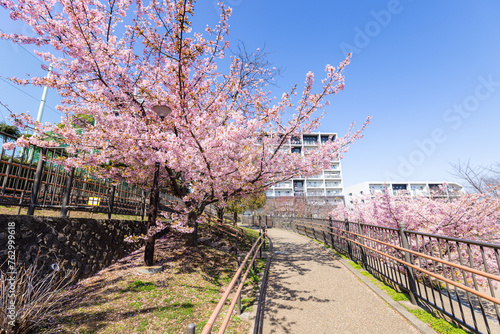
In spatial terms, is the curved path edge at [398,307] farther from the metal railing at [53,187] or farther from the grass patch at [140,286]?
the metal railing at [53,187]

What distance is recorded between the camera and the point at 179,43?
218 inches

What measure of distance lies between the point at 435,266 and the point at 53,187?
9.31 m

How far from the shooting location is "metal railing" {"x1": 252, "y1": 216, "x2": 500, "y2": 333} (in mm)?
3164

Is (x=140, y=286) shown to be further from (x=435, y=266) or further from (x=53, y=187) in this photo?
(x=435, y=266)

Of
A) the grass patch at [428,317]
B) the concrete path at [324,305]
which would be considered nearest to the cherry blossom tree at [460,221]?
the grass patch at [428,317]

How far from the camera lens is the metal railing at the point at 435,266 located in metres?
3.16

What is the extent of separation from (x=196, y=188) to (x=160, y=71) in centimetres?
402

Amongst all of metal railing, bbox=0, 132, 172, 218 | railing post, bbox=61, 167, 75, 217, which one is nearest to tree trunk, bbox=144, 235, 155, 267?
metal railing, bbox=0, 132, 172, 218

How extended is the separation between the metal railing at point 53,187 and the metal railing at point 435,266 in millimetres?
7939

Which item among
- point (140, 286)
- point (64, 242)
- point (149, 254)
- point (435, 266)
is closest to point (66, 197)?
point (64, 242)

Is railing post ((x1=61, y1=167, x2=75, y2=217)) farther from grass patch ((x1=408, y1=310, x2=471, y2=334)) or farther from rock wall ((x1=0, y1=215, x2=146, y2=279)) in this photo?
grass patch ((x1=408, y1=310, x2=471, y2=334))

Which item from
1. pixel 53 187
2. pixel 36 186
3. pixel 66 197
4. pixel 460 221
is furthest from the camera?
pixel 460 221

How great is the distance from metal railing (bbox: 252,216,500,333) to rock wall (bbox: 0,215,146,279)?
737cm

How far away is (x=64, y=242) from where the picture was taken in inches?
192
